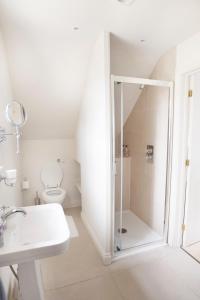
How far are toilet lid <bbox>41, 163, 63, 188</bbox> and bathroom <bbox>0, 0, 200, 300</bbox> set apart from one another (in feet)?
1.26

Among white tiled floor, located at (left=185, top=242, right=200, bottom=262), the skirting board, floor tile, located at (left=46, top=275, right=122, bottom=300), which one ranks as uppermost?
the skirting board

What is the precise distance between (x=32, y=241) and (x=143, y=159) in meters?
2.03

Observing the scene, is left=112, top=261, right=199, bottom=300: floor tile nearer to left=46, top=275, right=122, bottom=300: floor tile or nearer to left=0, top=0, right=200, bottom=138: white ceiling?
left=46, top=275, right=122, bottom=300: floor tile

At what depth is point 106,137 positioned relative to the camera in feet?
6.27

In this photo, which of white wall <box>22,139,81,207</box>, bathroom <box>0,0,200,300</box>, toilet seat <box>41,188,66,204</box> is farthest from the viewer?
white wall <box>22,139,81,207</box>

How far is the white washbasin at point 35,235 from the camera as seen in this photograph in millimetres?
965

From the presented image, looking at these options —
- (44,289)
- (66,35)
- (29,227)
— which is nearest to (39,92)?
(66,35)

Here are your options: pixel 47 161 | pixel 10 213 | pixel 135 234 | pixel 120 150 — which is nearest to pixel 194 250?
pixel 135 234

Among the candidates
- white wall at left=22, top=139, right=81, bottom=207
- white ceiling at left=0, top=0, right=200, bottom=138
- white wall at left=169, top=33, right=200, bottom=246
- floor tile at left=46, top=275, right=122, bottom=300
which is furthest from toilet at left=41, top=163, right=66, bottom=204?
white wall at left=169, top=33, right=200, bottom=246

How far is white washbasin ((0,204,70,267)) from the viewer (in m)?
0.96

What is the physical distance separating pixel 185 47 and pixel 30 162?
298 centimetres

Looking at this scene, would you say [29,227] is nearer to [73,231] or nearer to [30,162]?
[73,231]

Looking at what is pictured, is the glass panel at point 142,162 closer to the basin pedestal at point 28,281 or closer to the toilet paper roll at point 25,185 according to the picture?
the basin pedestal at point 28,281

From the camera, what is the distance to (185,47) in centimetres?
197
